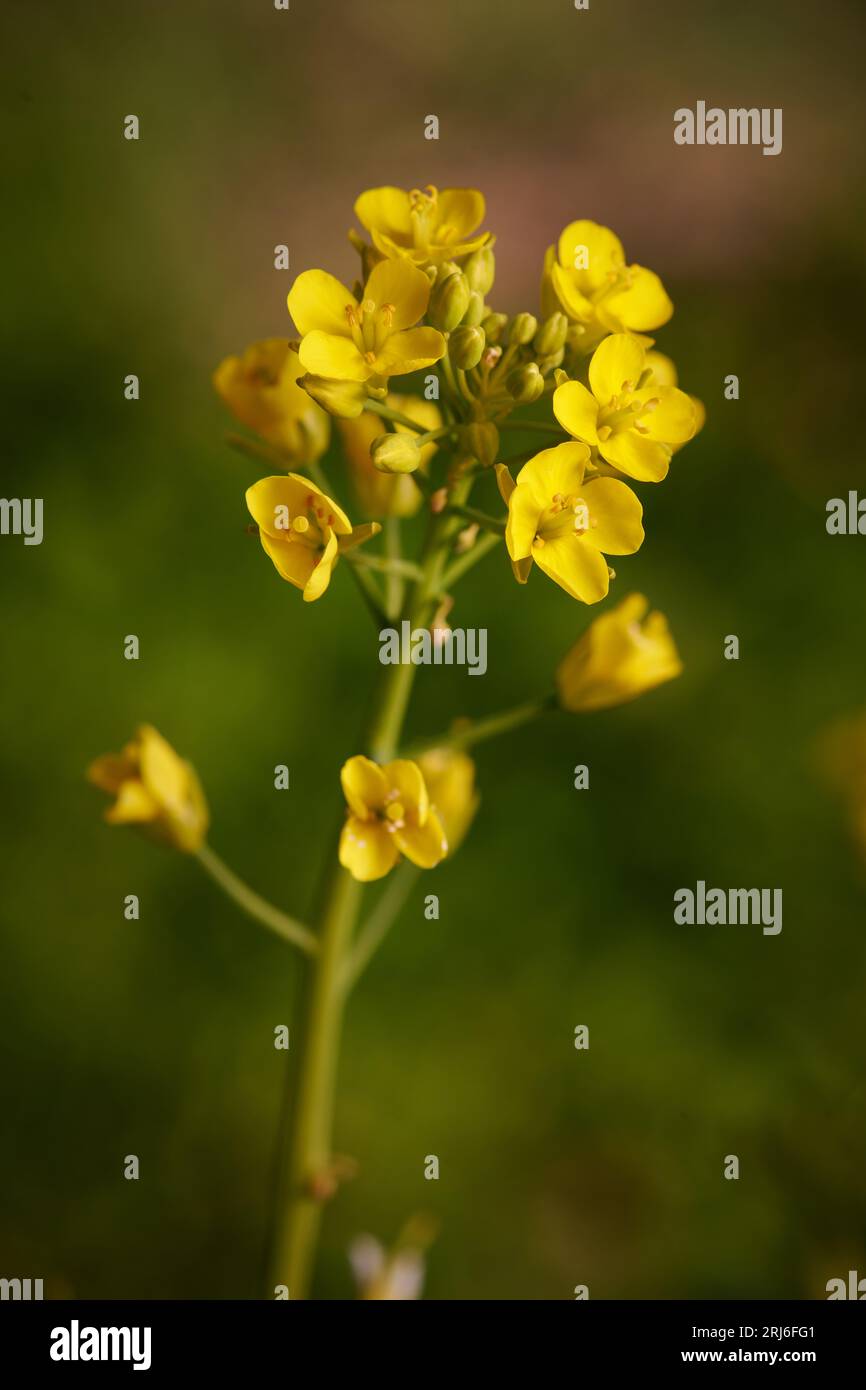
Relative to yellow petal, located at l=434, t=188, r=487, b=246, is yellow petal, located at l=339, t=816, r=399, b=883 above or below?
below

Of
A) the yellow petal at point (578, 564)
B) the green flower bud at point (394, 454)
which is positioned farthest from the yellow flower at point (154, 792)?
the yellow petal at point (578, 564)

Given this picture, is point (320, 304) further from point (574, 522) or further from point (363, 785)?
point (363, 785)

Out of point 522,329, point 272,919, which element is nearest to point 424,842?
point 272,919

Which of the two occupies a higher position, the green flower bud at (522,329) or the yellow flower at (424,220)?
the yellow flower at (424,220)

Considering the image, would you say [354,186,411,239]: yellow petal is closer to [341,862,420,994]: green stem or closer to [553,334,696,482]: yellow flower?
[553,334,696,482]: yellow flower

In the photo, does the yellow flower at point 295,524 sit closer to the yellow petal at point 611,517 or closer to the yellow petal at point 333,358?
the yellow petal at point 333,358

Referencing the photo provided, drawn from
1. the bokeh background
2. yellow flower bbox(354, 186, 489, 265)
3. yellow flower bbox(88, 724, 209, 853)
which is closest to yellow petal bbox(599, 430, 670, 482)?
yellow flower bbox(354, 186, 489, 265)
